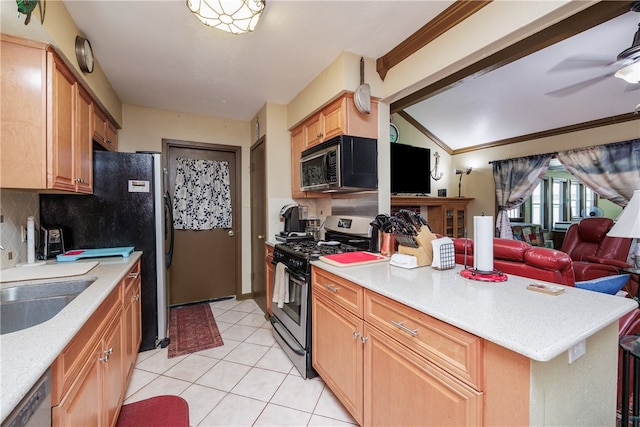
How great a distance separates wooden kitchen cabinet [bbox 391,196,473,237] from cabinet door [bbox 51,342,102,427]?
3.81m

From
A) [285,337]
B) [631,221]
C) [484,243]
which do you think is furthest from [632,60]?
[285,337]

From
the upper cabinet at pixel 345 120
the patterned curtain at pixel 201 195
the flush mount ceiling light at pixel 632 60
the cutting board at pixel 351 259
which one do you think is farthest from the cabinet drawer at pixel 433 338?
the patterned curtain at pixel 201 195

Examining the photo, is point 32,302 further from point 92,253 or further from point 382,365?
point 382,365

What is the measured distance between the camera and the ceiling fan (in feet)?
6.44

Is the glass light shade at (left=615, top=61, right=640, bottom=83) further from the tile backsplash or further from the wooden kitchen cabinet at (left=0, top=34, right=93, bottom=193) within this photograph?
the tile backsplash

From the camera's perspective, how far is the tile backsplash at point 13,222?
1.64m

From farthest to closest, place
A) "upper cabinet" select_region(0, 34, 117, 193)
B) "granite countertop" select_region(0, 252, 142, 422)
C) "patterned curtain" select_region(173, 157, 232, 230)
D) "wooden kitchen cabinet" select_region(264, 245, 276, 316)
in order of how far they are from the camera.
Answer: "patterned curtain" select_region(173, 157, 232, 230) → "wooden kitchen cabinet" select_region(264, 245, 276, 316) → "upper cabinet" select_region(0, 34, 117, 193) → "granite countertop" select_region(0, 252, 142, 422)

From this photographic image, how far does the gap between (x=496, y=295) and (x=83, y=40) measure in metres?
2.82

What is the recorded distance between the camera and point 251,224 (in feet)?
12.3

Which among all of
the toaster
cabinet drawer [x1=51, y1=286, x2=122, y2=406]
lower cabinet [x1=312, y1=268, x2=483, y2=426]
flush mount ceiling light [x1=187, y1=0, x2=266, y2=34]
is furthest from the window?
the toaster

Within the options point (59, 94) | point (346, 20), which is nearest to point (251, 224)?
point (59, 94)

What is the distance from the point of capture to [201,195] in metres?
3.58

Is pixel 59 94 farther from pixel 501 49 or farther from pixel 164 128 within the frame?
pixel 501 49

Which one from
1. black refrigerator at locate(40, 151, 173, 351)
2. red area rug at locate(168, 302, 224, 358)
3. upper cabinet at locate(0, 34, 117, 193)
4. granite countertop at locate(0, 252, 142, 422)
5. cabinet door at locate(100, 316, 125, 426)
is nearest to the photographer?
granite countertop at locate(0, 252, 142, 422)
